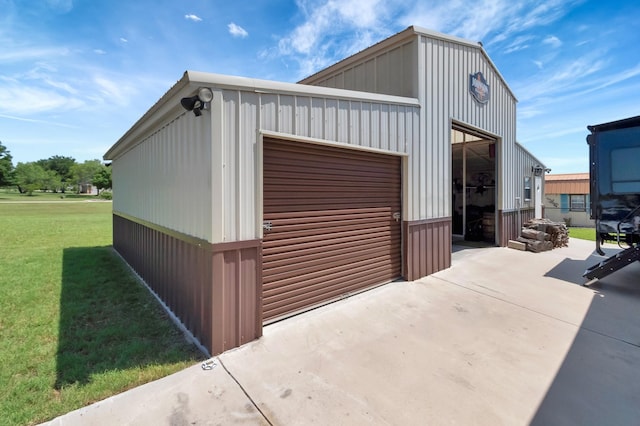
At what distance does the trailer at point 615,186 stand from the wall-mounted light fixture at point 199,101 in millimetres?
7089

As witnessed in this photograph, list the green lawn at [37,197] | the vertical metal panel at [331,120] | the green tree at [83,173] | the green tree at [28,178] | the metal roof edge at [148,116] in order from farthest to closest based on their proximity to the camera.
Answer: the green tree at [83,173] → the green tree at [28,178] → the green lawn at [37,197] → the vertical metal panel at [331,120] → the metal roof edge at [148,116]

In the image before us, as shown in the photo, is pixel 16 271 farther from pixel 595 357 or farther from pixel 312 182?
pixel 595 357

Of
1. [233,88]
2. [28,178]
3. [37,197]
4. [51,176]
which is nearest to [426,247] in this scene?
[233,88]

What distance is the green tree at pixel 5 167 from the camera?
67.8 m

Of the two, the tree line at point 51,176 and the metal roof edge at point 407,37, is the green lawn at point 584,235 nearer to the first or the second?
the metal roof edge at point 407,37

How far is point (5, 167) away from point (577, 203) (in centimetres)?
10764

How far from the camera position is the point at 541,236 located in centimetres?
855

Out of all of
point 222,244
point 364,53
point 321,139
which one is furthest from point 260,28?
point 222,244

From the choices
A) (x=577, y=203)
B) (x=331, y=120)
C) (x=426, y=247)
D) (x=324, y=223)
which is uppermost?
(x=331, y=120)

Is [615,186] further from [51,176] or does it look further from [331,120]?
[51,176]

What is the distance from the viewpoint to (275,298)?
12.1 feet

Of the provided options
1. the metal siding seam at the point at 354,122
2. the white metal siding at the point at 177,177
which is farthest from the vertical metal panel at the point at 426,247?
the white metal siding at the point at 177,177

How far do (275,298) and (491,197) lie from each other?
31.2ft

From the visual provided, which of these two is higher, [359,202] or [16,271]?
[359,202]
